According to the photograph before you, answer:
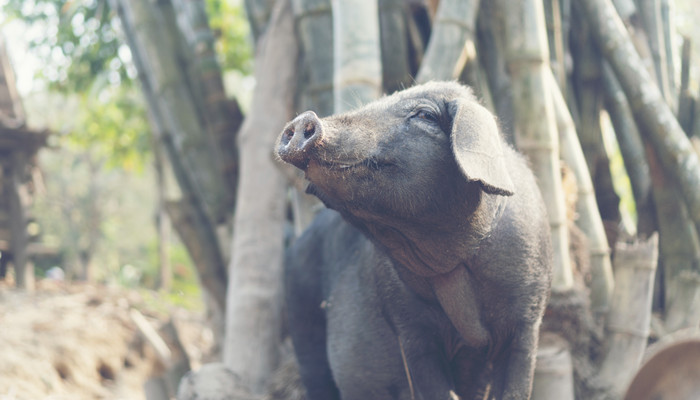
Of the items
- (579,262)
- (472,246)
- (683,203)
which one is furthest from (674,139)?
(472,246)

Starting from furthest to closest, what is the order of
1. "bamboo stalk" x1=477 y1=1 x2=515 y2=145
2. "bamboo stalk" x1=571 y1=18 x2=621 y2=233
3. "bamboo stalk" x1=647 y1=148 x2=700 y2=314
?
"bamboo stalk" x1=571 y1=18 x2=621 y2=233 → "bamboo stalk" x1=647 y1=148 x2=700 y2=314 → "bamboo stalk" x1=477 y1=1 x2=515 y2=145

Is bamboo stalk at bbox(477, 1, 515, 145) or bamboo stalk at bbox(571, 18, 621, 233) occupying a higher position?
bamboo stalk at bbox(477, 1, 515, 145)

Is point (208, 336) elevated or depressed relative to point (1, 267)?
depressed

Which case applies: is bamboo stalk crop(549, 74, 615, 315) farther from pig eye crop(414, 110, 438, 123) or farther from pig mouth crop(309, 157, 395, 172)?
pig mouth crop(309, 157, 395, 172)

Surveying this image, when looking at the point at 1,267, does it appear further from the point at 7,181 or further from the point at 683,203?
the point at 683,203

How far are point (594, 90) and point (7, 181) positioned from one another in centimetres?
814

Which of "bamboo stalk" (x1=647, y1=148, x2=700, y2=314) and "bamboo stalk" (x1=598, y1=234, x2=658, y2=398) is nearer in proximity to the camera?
"bamboo stalk" (x1=598, y1=234, x2=658, y2=398)

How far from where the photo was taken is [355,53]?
3619 mm

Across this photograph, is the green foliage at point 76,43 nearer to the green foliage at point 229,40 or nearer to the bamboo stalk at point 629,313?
the green foliage at point 229,40

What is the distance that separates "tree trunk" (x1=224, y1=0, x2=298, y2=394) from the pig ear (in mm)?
2316

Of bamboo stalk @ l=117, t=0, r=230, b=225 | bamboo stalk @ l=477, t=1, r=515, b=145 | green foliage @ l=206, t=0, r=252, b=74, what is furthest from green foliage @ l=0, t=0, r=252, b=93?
bamboo stalk @ l=477, t=1, r=515, b=145

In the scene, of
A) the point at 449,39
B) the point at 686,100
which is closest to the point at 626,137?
the point at 686,100

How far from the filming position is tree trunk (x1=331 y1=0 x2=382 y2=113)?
3.57 m

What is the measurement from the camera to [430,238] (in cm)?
237
